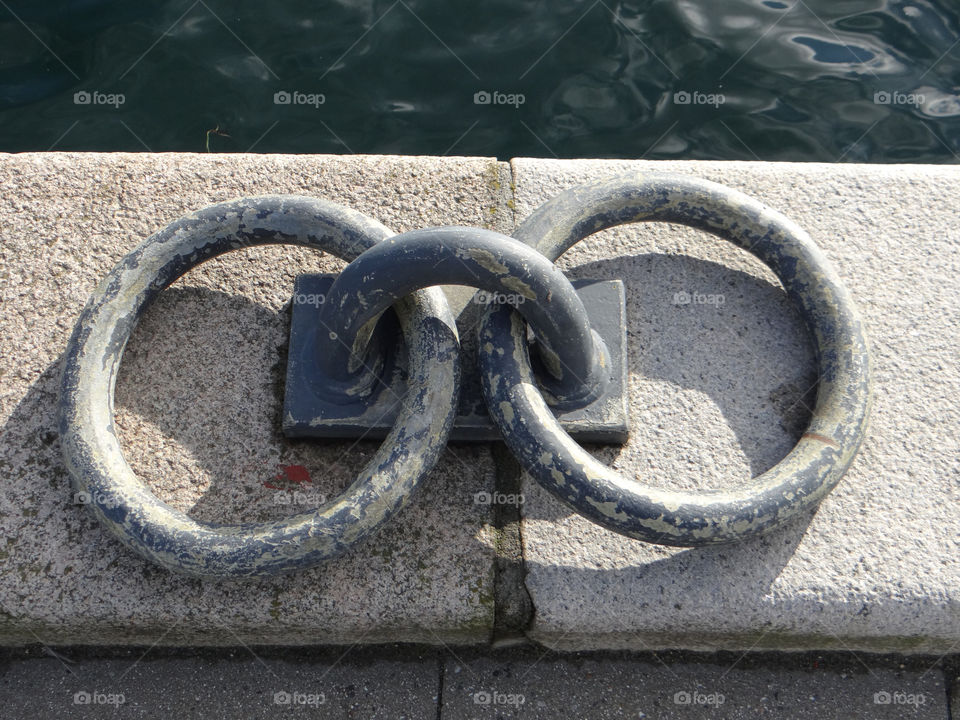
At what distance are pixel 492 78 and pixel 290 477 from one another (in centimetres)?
218

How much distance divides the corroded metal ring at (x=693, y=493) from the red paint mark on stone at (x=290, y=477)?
0.49m

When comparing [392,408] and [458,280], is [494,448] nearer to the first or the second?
[392,408]

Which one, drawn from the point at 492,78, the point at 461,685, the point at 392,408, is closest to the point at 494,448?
the point at 392,408

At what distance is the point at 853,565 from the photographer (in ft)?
5.74

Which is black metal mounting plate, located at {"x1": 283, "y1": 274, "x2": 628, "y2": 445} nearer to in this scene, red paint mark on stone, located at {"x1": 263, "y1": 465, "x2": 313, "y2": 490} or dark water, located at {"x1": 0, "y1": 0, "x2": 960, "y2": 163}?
red paint mark on stone, located at {"x1": 263, "y1": 465, "x2": 313, "y2": 490}

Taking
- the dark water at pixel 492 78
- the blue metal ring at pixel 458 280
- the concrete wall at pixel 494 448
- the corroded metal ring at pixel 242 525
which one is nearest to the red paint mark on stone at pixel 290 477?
the concrete wall at pixel 494 448

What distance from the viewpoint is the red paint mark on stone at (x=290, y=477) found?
5.92ft

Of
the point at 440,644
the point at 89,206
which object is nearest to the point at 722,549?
the point at 440,644

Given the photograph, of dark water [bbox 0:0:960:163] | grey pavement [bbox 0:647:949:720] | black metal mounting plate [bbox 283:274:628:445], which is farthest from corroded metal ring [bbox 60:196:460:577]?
dark water [bbox 0:0:960:163]

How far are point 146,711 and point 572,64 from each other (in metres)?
2.85

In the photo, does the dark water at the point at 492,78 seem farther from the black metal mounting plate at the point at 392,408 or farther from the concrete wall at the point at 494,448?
the black metal mounting plate at the point at 392,408

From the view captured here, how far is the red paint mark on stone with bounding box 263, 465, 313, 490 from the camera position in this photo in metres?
1.80

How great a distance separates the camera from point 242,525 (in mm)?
1628

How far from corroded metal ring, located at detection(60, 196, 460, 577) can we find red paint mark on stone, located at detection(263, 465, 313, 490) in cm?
19
